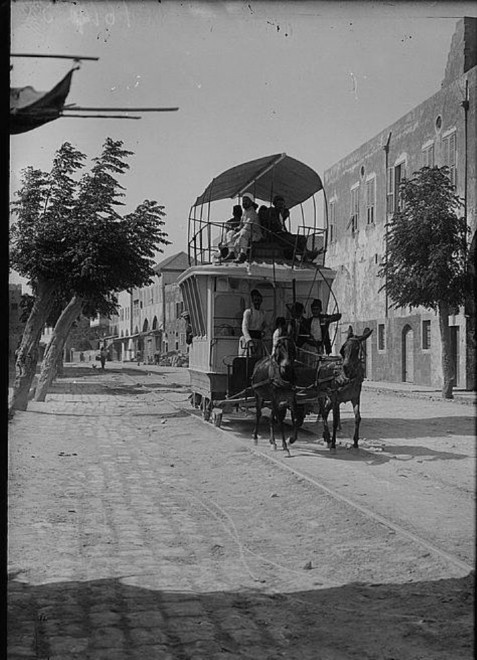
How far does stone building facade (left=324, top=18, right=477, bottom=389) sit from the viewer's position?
78.5 ft

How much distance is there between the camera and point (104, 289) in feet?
51.0

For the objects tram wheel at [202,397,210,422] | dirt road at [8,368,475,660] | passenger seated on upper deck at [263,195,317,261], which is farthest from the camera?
tram wheel at [202,397,210,422]

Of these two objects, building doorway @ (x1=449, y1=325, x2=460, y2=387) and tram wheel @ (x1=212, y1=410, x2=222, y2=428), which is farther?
building doorway @ (x1=449, y1=325, x2=460, y2=387)

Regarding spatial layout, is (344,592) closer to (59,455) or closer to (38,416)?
(59,455)

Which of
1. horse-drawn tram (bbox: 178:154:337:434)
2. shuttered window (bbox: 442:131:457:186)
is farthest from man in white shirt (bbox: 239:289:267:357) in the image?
shuttered window (bbox: 442:131:457:186)

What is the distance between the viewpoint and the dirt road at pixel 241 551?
445cm

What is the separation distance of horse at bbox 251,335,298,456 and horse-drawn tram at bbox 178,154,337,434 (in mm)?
790

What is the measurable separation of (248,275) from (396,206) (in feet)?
44.3

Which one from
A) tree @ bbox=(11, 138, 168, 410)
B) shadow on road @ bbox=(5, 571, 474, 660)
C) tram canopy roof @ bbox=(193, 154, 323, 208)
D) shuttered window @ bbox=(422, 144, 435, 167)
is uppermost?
shuttered window @ bbox=(422, 144, 435, 167)

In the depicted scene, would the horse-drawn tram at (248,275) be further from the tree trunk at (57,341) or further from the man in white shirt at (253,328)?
the tree trunk at (57,341)

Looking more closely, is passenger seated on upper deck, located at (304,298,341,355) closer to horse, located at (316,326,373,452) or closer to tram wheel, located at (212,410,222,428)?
horse, located at (316,326,373,452)

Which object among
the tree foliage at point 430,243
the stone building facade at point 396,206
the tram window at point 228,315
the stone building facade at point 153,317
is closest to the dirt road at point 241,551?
the tram window at point 228,315

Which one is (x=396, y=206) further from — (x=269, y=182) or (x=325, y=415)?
(x=325, y=415)

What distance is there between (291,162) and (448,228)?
9.63m
